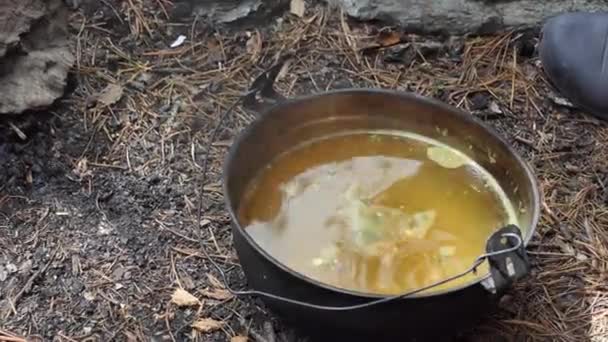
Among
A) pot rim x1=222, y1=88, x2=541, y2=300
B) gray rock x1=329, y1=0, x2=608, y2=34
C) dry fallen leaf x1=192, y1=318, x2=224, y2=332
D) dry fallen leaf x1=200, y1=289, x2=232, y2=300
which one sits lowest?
dry fallen leaf x1=192, y1=318, x2=224, y2=332

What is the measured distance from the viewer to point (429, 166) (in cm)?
174

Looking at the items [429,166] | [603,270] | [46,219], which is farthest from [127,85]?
[603,270]

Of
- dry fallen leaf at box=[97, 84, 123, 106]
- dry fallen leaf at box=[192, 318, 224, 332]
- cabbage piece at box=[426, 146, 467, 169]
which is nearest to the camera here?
dry fallen leaf at box=[192, 318, 224, 332]

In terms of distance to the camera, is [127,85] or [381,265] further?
[127,85]

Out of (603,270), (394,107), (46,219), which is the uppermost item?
(394,107)

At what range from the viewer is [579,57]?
2146 mm

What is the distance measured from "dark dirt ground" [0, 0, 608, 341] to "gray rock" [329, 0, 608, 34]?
1.4 inches

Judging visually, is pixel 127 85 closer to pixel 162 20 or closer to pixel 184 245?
pixel 162 20

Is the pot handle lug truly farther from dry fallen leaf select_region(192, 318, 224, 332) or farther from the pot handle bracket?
the pot handle bracket

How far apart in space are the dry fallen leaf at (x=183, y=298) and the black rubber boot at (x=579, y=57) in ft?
3.49

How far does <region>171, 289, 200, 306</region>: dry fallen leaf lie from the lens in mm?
1672

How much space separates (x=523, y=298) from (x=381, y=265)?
0.35 metres

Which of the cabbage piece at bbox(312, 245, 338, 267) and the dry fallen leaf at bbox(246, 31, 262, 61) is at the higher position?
the cabbage piece at bbox(312, 245, 338, 267)

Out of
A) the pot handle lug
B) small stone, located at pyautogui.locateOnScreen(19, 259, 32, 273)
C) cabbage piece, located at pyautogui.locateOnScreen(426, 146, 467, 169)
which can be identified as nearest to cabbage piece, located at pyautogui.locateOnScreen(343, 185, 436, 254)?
cabbage piece, located at pyautogui.locateOnScreen(426, 146, 467, 169)
